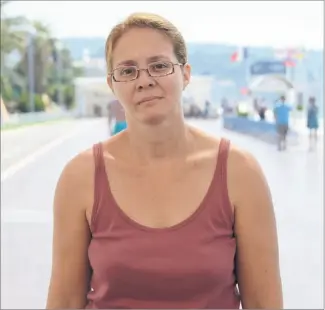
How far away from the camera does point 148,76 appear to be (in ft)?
2.67

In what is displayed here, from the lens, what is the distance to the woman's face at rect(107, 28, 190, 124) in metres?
0.81

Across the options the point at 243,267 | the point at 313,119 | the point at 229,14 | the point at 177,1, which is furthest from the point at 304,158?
the point at 243,267

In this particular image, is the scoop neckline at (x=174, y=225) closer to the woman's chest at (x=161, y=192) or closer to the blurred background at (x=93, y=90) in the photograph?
the woman's chest at (x=161, y=192)

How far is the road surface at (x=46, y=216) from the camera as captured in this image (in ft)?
8.09

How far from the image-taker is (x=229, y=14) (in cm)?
259

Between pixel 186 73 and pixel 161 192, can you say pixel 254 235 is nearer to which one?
pixel 161 192

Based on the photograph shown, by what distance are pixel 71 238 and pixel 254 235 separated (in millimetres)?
261

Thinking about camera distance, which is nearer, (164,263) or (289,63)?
(164,263)

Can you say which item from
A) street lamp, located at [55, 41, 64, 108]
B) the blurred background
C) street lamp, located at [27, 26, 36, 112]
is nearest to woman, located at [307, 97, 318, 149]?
the blurred background

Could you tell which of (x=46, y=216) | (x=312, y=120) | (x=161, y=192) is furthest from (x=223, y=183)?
(x=312, y=120)

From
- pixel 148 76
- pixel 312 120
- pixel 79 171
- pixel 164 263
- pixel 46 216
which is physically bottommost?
pixel 46 216

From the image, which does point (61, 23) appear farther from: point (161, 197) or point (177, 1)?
point (161, 197)

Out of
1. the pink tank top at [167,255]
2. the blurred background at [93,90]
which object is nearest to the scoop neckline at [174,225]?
the pink tank top at [167,255]

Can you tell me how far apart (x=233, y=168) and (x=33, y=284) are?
1.81 meters
